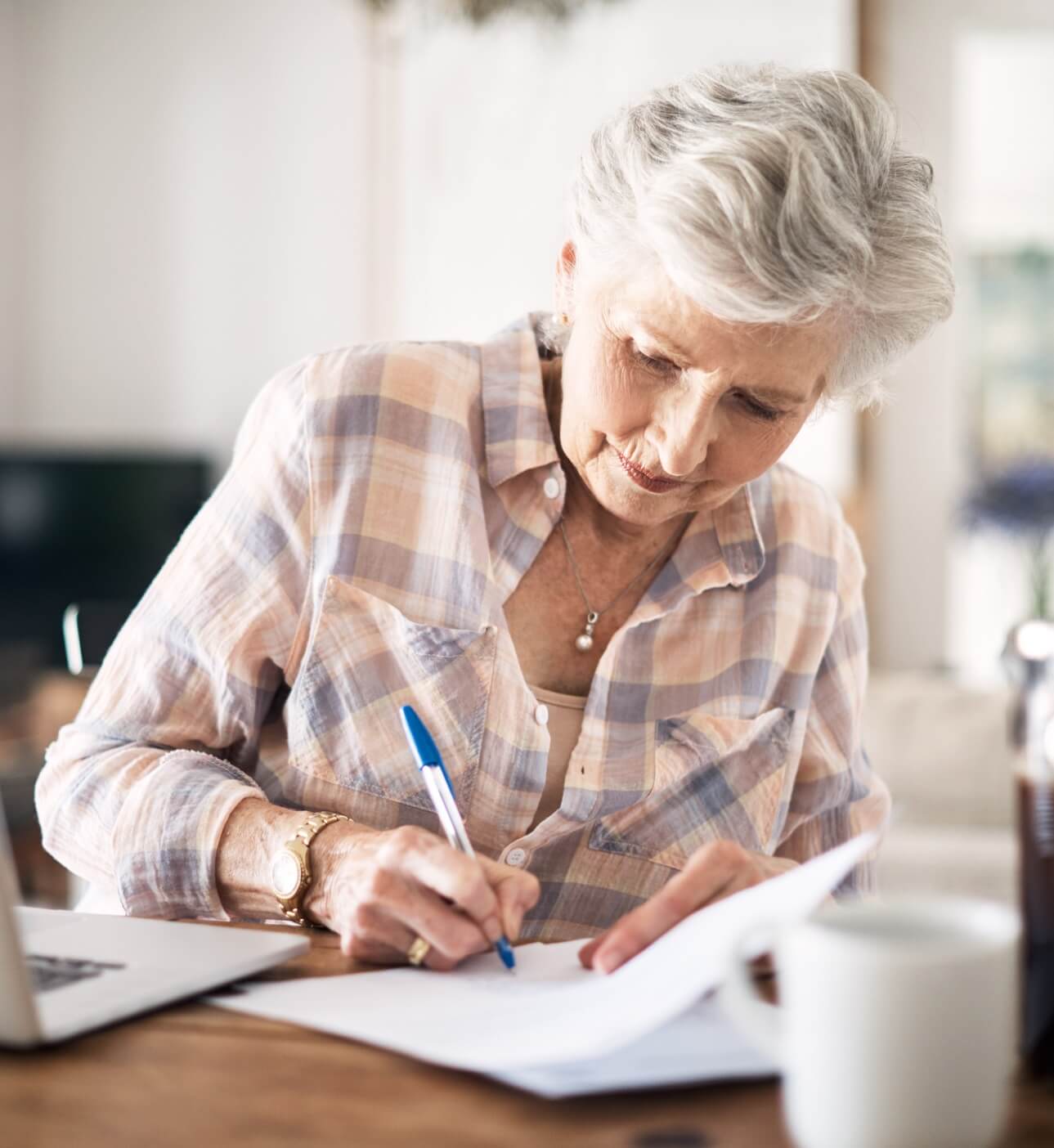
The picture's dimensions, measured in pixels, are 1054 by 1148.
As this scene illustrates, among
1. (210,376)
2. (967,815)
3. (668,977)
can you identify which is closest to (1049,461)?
(967,815)

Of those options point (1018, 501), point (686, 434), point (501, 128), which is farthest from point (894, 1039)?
point (501, 128)

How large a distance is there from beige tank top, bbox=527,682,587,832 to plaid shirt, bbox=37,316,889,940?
2 cm

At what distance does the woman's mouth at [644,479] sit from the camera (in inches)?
44.9

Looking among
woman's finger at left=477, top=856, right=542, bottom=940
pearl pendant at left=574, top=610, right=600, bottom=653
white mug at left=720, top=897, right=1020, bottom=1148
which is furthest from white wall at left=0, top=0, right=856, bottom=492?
white mug at left=720, top=897, right=1020, bottom=1148

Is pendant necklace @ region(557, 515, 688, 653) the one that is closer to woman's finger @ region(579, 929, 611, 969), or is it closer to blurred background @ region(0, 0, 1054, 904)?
woman's finger @ region(579, 929, 611, 969)

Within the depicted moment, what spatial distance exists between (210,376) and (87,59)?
122 centimetres

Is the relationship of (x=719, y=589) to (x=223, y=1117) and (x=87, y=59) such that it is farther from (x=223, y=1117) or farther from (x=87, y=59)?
(x=87, y=59)

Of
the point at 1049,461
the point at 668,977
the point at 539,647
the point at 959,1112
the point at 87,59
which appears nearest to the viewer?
the point at 959,1112

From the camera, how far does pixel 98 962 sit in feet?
2.49

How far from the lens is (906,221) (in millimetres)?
1057

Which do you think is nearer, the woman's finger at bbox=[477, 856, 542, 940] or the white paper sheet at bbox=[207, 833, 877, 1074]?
the white paper sheet at bbox=[207, 833, 877, 1074]

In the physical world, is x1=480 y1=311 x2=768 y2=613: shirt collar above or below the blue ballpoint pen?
above

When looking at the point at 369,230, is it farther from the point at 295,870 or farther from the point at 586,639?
the point at 295,870

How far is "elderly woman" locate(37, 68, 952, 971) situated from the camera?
3.29 ft
